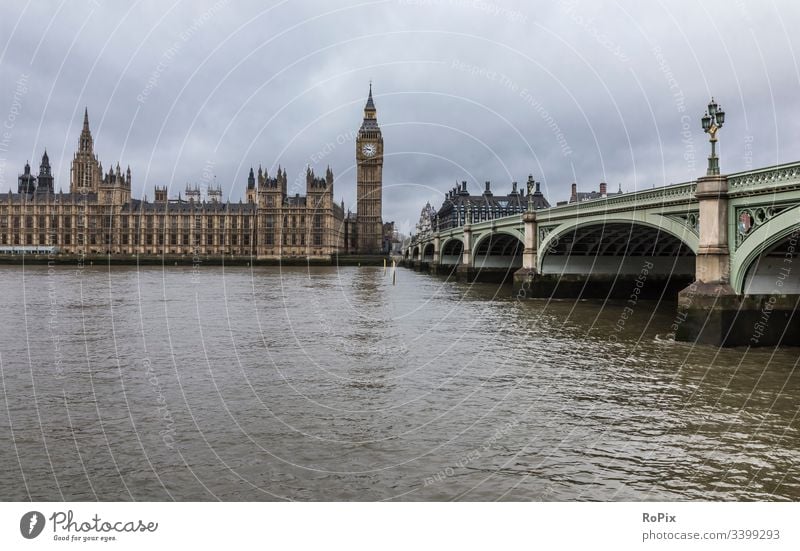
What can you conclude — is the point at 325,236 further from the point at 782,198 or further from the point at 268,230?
the point at 782,198

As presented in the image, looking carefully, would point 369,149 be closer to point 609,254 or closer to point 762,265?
point 609,254

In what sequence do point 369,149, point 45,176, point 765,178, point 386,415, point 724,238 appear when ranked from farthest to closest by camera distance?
point 45,176 → point 369,149 → point 724,238 → point 765,178 → point 386,415

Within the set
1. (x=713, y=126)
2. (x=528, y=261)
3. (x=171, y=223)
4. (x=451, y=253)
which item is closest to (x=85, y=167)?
(x=171, y=223)

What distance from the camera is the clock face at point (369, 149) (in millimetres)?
142200

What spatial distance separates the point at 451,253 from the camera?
8525 cm

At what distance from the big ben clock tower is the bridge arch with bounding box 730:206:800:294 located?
11969 cm

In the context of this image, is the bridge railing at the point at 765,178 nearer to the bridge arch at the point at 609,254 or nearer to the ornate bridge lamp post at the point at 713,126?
the ornate bridge lamp post at the point at 713,126

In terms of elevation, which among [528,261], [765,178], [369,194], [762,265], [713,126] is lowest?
[762,265]

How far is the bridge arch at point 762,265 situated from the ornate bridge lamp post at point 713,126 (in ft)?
8.85

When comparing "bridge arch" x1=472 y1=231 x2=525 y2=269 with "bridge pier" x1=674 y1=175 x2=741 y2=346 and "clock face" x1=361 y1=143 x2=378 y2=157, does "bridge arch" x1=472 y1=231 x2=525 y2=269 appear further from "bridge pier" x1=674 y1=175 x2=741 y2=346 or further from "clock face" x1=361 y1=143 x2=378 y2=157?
"clock face" x1=361 y1=143 x2=378 y2=157

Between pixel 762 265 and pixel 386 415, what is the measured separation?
46.3 feet

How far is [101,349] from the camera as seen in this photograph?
17.0 meters

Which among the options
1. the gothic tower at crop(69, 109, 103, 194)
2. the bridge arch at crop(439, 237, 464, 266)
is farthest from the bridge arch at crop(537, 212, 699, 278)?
the gothic tower at crop(69, 109, 103, 194)
